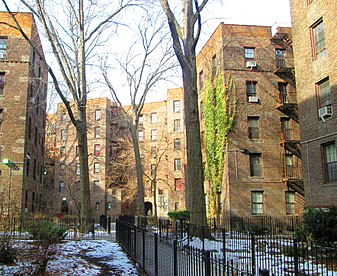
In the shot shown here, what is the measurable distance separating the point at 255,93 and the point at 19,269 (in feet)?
75.4

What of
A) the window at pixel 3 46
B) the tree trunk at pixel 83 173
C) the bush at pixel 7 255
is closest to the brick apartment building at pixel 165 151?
the window at pixel 3 46

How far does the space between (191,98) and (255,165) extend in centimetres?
1396

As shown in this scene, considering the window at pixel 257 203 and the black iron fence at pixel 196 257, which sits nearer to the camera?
the black iron fence at pixel 196 257

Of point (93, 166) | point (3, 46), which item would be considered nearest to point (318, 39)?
point (3, 46)

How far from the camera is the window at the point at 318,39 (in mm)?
18969

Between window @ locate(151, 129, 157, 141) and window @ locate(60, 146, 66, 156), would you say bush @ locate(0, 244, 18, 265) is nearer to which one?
window @ locate(151, 129, 157, 141)

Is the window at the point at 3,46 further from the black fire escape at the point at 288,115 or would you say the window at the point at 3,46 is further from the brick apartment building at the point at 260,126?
the black fire escape at the point at 288,115

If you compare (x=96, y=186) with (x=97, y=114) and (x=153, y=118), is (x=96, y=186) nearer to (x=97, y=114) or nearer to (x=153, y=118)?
(x=97, y=114)

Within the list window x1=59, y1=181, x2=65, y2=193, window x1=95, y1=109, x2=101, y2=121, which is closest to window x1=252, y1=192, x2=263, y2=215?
window x1=95, y1=109, x2=101, y2=121

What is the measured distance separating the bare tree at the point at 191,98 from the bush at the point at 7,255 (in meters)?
6.58

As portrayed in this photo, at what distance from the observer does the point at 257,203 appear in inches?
1025

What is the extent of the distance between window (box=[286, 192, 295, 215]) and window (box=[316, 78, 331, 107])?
377 inches

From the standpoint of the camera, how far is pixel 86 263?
10.1 metres

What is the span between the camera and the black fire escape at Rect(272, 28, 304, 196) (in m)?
26.3
